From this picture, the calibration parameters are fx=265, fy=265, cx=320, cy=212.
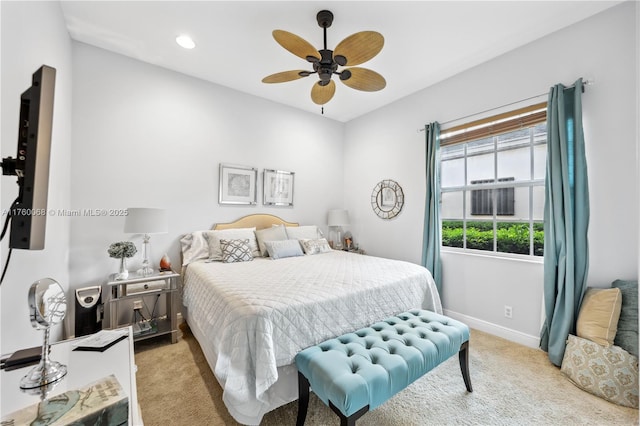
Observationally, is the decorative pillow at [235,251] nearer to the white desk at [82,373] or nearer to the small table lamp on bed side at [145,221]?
the small table lamp on bed side at [145,221]

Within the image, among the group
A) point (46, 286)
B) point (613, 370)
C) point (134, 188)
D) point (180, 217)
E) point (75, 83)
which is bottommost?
point (613, 370)

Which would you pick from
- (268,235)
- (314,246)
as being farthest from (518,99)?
(268,235)

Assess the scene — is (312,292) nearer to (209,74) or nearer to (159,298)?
(159,298)

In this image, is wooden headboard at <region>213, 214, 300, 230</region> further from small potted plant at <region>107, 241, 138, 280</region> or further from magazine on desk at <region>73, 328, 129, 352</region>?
magazine on desk at <region>73, 328, 129, 352</region>

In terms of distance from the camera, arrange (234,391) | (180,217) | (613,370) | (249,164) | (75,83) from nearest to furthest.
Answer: (234,391) < (613,370) < (75,83) < (180,217) < (249,164)

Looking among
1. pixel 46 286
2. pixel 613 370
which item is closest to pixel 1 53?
pixel 46 286

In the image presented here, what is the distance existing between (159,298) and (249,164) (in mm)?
1970

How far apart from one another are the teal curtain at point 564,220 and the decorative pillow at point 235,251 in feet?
9.62

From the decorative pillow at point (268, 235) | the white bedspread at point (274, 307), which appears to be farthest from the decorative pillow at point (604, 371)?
the decorative pillow at point (268, 235)

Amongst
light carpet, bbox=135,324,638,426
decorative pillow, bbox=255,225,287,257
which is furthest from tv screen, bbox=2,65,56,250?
decorative pillow, bbox=255,225,287,257

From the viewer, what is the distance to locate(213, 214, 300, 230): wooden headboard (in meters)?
3.47

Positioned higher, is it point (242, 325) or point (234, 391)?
point (242, 325)

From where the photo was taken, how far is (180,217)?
3.17 meters

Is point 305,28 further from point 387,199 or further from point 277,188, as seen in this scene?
point 387,199
